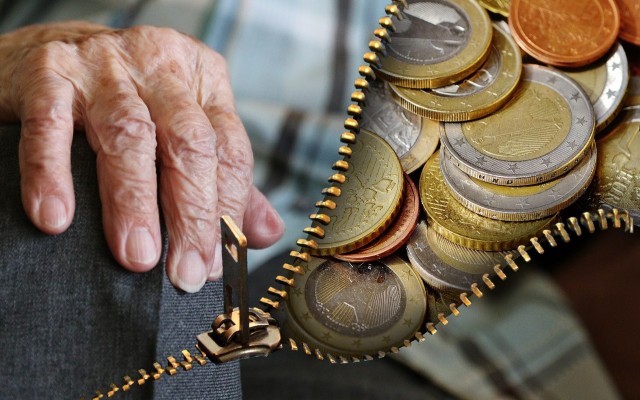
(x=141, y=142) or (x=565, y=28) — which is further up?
(x=565, y=28)

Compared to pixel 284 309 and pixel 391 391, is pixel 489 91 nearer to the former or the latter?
pixel 284 309

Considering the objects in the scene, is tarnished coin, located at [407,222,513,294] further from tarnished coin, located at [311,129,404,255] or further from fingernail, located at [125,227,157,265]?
fingernail, located at [125,227,157,265]

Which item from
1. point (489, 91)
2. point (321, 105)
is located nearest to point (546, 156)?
point (489, 91)

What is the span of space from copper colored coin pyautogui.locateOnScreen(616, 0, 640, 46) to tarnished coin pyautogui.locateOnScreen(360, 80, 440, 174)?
0.15 m

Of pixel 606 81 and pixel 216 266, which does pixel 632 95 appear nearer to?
pixel 606 81

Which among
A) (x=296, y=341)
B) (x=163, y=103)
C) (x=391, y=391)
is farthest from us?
(x=391, y=391)

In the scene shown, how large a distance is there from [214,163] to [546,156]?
0.71 ft

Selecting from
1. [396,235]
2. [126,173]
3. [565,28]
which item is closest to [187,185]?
[126,173]

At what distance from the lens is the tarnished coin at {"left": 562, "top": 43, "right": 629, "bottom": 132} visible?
495 millimetres

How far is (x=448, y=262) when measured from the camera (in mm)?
465

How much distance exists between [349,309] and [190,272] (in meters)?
0.10

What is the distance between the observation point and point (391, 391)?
735mm

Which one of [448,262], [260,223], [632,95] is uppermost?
[632,95]

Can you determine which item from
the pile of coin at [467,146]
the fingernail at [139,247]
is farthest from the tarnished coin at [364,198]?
Result: the fingernail at [139,247]
